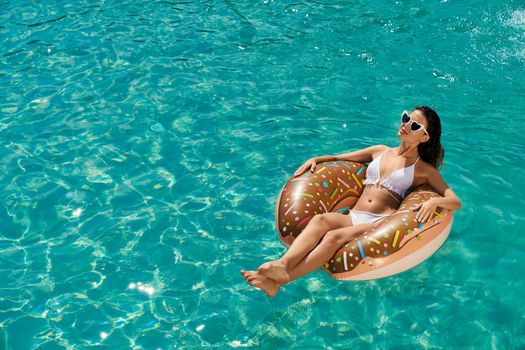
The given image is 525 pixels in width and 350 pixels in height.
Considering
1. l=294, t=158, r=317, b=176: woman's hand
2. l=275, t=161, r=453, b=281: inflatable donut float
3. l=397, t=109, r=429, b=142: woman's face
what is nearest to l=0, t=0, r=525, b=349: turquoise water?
l=275, t=161, r=453, b=281: inflatable donut float

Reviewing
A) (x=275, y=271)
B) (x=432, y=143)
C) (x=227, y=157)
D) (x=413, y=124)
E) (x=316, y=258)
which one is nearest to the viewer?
(x=275, y=271)

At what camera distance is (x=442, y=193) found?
493 cm

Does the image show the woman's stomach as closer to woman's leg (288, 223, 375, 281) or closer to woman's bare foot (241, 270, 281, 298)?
woman's leg (288, 223, 375, 281)

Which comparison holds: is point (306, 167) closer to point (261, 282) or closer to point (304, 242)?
point (304, 242)

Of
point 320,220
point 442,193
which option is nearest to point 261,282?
point 320,220

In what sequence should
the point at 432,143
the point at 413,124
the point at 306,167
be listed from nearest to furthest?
the point at 413,124 < the point at 432,143 < the point at 306,167

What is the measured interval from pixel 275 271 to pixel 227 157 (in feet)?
7.40

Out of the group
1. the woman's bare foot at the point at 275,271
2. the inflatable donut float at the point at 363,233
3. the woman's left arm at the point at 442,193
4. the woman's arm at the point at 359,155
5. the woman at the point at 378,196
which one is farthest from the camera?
the woman's arm at the point at 359,155

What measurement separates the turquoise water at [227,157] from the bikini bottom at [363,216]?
471 millimetres

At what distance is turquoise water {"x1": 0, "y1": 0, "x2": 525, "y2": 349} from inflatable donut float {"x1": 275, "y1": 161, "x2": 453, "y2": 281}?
25cm

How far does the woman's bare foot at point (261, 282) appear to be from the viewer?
4230 millimetres

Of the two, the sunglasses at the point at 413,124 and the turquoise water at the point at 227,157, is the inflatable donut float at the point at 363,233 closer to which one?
the turquoise water at the point at 227,157

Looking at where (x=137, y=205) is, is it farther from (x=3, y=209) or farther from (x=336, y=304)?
(x=336, y=304)

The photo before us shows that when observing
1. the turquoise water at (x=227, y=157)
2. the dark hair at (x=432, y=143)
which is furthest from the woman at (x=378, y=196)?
the turquoise water at (x=227, y=157)
